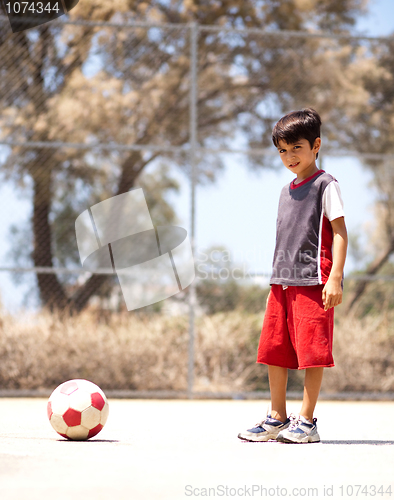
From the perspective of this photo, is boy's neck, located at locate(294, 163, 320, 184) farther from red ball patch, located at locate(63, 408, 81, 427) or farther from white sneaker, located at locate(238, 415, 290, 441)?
red ball patch, located at locate(63, 408, 81, 427)

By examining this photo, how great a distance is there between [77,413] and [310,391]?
43.6 inches

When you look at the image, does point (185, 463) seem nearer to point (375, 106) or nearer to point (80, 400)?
point (80, 400)

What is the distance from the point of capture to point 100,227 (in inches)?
395

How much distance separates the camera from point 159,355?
25.2 ft

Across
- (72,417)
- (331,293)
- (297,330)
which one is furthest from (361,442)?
(72,417)

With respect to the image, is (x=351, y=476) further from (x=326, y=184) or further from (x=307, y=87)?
(x=307, y=87)

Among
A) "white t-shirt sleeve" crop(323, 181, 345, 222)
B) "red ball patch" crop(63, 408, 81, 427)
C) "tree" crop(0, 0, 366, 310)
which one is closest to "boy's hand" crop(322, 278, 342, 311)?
"white t-shirt sleeve" crop(323, 181, 345, 222)

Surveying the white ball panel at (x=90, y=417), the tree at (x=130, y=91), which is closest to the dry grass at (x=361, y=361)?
the tree at (x=130, y=91)

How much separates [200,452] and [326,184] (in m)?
1.40

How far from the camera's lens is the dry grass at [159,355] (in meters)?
7.46

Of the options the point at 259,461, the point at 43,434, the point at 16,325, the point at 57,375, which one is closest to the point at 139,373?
the point at 57,375

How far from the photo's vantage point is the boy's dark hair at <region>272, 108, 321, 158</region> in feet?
11.0

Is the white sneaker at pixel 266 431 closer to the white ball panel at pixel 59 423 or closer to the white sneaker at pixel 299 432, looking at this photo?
the white sneaker at pixel 299 432

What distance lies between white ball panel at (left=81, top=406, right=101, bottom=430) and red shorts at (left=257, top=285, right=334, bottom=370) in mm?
815
